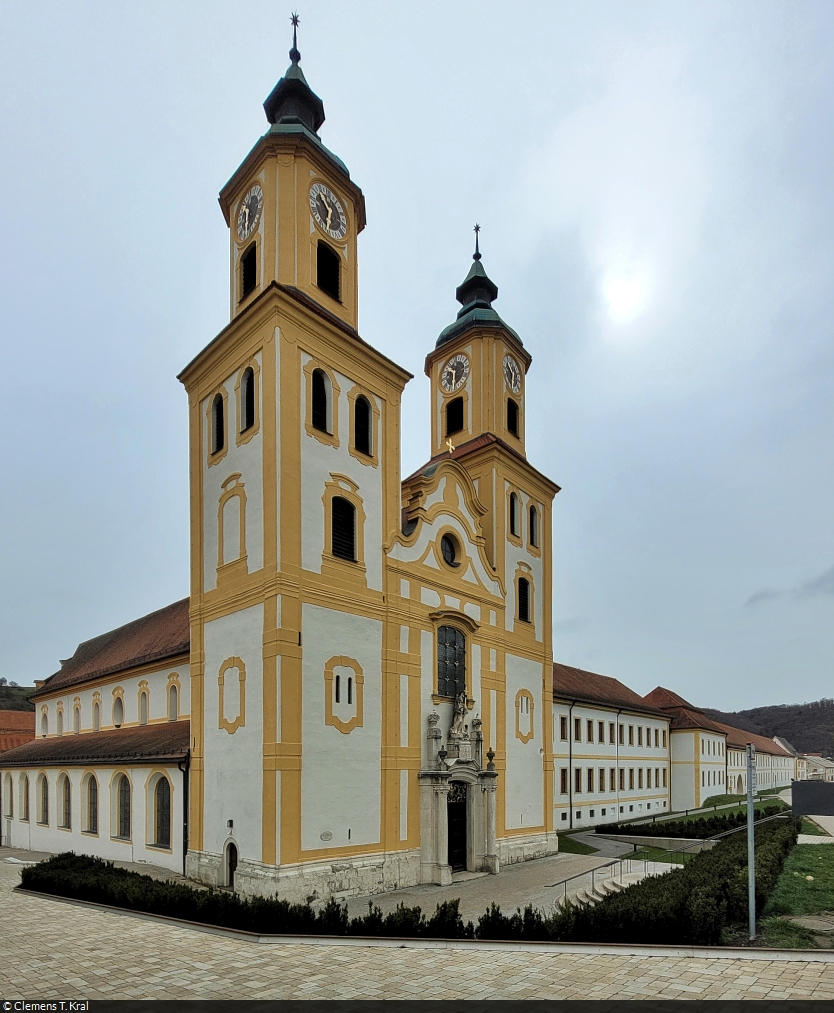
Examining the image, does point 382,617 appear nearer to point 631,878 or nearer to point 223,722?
point 223,722

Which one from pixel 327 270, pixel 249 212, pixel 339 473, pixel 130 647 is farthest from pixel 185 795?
pixel 249 212

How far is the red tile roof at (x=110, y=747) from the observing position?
80.3 feet

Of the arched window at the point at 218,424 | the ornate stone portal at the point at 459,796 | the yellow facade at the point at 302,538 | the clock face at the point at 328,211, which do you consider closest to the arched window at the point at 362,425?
the yellow facade at the point at 302,538

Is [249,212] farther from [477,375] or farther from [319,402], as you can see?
[477,375]

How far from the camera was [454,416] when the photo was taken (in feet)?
108

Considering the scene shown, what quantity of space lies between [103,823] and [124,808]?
152 centimetres

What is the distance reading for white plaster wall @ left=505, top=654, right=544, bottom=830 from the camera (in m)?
28.0

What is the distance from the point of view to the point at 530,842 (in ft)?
92.4

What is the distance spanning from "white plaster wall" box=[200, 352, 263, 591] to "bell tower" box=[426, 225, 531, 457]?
10.9 metres

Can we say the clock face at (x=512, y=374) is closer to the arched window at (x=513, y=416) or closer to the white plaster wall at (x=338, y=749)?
the arched window at (x=513, y=416)

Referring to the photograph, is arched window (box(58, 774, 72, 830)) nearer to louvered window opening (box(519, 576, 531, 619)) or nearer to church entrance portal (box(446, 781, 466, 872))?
church entrance portal (box(446, 781, 466, 872))

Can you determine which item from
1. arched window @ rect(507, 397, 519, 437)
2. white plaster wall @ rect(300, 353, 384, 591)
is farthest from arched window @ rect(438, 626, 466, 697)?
arched window @ rect(507, 397, 519, 437)

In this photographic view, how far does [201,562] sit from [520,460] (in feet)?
45.9
